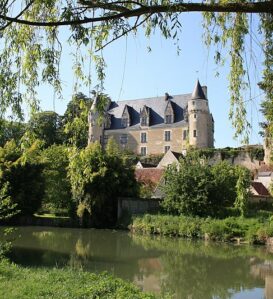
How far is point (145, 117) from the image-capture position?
59281 mm

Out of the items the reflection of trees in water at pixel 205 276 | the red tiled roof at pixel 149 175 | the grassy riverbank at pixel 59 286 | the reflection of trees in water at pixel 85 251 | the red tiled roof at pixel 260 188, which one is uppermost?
the red tiled roof at pixel 149 175

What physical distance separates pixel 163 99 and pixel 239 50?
54857mm

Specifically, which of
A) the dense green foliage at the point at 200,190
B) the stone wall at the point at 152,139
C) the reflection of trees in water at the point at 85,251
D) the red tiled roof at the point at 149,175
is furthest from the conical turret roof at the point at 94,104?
the stone wall at the point at 152,139

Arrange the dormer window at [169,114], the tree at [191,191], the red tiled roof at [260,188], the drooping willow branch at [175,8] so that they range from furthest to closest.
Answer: the dormer window at [169,114], the red tiled roof at [260,188], the tree at [191,191], the drooping willow branch at [175,8]

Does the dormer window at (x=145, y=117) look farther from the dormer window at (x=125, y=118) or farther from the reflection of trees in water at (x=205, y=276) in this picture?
the reflection of trees in water at (x=205, y=276)

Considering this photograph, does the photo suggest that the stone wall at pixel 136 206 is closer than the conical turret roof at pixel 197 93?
Yes

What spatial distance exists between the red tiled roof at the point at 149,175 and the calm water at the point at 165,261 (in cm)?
1286

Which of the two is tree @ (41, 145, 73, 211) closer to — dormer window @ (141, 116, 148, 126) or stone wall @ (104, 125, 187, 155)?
stone wall @ (104, 125, 187, 155)

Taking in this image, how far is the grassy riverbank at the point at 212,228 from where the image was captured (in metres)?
23.5

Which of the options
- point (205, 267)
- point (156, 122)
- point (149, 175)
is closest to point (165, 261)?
point (205, 267)

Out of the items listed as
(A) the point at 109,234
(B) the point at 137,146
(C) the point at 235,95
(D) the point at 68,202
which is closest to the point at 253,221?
(A) the point at 109,234

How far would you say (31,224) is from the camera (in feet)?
100

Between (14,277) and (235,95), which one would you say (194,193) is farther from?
(235,95)

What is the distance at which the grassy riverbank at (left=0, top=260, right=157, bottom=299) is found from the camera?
7.74m
